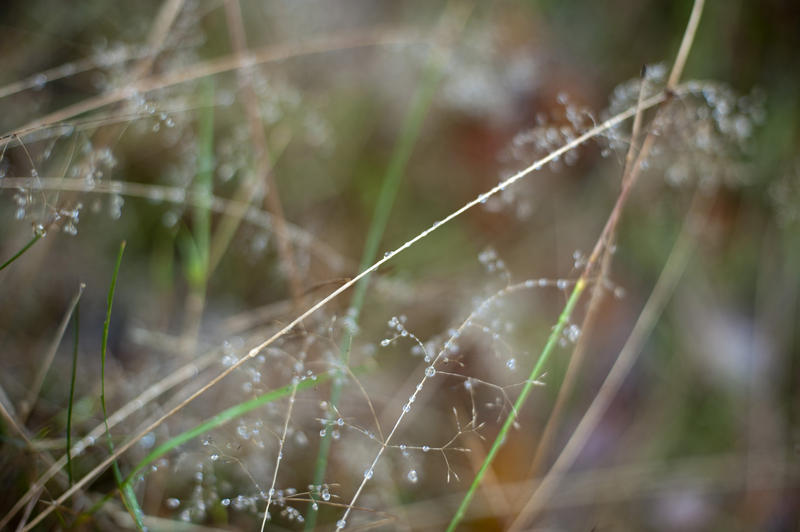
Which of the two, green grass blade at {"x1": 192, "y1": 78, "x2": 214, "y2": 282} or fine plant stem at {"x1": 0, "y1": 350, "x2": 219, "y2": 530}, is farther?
green grass blade at {"x1": 192, "y1": 78, "x2": 214, "y2": 282}

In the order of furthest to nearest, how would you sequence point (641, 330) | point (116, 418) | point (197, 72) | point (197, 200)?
1. point (641, 330)
2. point (197, 200)
3. point (197, 72)
4. point (116, 418)

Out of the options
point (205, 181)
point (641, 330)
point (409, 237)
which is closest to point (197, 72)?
point (205, 181)

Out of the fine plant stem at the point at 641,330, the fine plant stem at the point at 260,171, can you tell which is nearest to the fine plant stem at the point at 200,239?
the fine plant stem at the point at 260,171

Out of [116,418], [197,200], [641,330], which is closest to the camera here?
[116,418]

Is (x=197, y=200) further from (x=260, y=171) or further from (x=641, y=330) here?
(x=641, y=330)

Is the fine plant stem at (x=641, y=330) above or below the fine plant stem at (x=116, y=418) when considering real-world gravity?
above

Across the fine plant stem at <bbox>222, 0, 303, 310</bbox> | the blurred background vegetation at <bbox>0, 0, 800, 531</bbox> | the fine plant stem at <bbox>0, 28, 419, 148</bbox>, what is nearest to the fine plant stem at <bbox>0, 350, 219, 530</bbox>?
the blurred background vegetation at <bbox>0, 0, 800, 531</bbox>

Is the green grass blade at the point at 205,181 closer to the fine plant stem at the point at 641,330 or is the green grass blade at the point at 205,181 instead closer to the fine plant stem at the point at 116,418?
the fine plant stem at the point at 116,418

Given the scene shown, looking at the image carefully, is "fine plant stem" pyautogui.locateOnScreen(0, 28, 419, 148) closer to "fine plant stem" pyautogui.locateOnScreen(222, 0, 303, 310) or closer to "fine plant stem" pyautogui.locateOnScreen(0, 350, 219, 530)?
"fine plant stem" pyautogui.locateOnScreen(222, 0, 303, 310)

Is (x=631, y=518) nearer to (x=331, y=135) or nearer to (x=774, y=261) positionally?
(x=774, y=261)
